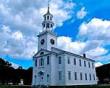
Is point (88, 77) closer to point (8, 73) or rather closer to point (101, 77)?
point (101, 77)

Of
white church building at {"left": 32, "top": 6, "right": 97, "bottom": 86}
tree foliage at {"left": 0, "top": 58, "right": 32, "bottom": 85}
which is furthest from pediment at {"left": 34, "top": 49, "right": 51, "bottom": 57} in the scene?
tree foliage at {"left": 0, "top": 58, "right": 32, "bottom": 85}

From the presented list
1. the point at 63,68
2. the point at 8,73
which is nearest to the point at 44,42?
the point at 63,68

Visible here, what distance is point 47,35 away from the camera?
4688 cm

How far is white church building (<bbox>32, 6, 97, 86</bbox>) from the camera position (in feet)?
141

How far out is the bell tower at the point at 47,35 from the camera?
46734 millimetres

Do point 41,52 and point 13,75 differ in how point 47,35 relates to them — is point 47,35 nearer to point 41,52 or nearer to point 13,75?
point 41,52

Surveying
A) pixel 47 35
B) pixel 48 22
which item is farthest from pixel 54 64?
pixel 48 22

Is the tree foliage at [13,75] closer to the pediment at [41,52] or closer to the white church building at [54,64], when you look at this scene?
the pediment at [41,52]

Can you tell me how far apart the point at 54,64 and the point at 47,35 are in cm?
816

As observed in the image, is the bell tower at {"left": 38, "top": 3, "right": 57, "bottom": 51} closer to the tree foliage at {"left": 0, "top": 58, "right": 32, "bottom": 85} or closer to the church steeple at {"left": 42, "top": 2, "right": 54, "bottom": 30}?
the church steeple at {"left": 42, "top": 2, "right": 54, "bottom": 30}

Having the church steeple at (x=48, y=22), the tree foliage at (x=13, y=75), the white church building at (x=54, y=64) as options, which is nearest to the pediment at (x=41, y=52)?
the white church building at (x=54, y=64)

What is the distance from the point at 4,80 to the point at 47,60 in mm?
31039

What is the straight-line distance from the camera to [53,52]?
4484cm

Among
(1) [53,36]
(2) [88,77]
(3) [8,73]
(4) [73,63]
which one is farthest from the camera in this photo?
(3) [8,73]
